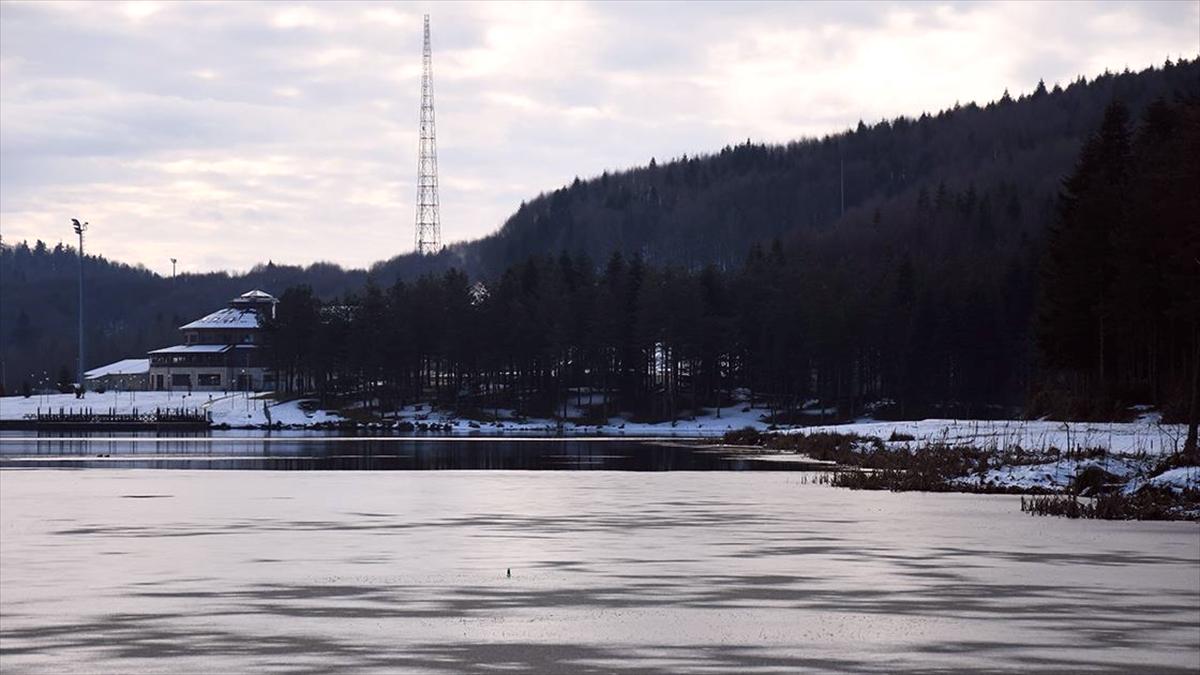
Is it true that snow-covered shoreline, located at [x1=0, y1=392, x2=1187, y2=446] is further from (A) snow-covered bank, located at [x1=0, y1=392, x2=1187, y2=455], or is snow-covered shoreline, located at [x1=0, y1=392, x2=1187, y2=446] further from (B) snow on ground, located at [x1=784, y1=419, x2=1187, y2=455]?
(B) snow on ground, located at [x1=784, y1=419, x2=1187, y2=455]

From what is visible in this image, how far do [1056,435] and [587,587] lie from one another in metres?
42.2

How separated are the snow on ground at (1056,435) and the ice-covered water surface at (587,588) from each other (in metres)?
16.3

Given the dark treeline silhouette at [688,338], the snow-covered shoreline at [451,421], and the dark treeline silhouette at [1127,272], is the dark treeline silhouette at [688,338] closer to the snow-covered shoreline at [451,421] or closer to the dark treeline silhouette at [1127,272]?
the snow-covered shoreline at [451,421]

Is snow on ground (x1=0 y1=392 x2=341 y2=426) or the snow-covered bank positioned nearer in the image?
the snow-covered bank

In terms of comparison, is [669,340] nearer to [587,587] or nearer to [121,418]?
[121,418]

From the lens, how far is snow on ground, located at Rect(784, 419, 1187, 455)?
169 ft

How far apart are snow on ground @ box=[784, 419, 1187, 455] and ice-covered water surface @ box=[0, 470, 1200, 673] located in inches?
642

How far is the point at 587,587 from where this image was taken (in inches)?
813

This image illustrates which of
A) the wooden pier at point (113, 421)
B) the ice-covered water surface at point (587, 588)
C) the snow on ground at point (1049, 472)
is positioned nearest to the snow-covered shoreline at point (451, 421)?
the wooden pier at point (113, 421)

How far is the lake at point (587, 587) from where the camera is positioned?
50.7ft

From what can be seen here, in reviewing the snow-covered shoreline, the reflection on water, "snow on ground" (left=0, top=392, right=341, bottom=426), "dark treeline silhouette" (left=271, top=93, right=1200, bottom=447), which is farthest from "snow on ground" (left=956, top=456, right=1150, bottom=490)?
"snow on ground" (left=0, top=392, right=341, bottom=426)

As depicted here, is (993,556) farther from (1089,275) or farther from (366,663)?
(1089,275)

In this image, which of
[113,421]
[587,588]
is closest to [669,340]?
[113,421]

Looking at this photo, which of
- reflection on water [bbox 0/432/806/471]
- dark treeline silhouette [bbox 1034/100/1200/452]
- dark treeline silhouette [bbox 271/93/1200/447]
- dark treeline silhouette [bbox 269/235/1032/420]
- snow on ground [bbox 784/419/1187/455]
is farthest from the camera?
dark treeline silhouette [bbox 269/235/1032/420]
